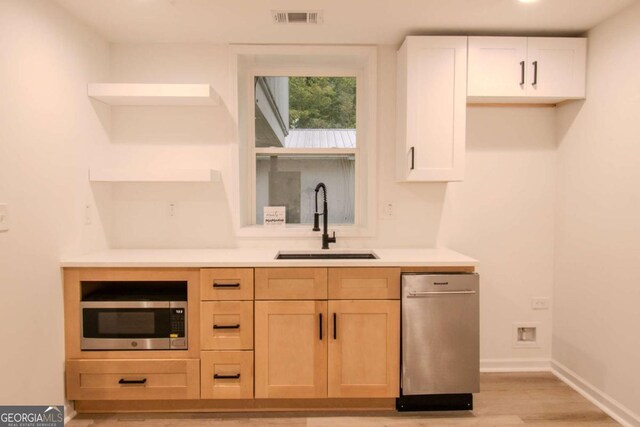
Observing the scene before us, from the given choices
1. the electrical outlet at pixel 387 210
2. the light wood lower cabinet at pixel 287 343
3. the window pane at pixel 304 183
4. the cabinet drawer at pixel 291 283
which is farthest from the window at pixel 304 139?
the light wood lower cabinet at pixel 287 343

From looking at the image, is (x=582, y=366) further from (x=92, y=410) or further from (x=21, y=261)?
(x=21, y=261)

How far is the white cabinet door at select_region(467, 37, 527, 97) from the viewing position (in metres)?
2.57

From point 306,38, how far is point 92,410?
274cm

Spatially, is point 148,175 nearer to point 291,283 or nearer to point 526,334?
point 291,283

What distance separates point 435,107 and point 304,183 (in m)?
1.12

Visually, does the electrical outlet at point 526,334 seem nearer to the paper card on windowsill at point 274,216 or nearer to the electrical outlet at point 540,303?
the electrical outlet at point 540,303

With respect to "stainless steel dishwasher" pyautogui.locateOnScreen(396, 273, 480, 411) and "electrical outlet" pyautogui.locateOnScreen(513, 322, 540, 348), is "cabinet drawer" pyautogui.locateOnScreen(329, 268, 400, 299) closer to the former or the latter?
"stainless steel dishwasher" pyautogui.locateOnScreen(396, 273, 480, 411)

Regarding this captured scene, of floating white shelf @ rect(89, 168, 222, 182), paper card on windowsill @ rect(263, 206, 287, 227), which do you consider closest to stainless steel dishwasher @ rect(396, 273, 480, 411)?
paper card on windowsill @ rect(263, 206, 287, 227)

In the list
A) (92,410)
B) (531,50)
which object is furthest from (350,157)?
(92,410)

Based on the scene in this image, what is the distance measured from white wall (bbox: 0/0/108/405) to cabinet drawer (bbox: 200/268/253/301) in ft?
2.73

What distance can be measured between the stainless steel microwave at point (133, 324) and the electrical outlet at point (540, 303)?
2.47 meters

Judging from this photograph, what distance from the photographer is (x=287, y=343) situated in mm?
2336

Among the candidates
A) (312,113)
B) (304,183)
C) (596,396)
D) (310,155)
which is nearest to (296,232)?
(304,183)

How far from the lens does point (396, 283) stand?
92.3 inches
